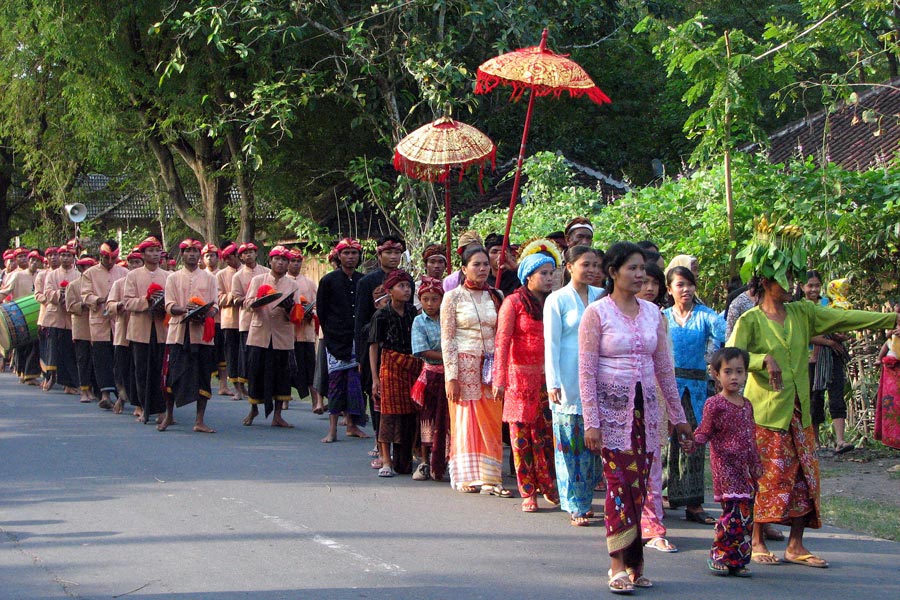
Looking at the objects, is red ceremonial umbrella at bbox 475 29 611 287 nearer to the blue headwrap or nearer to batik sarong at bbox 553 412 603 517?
the blue headwrap

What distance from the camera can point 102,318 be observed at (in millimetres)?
15328

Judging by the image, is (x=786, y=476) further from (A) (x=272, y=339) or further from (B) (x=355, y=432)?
(A) (x=272, y=339)

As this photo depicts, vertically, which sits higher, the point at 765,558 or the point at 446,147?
the point at 446,147

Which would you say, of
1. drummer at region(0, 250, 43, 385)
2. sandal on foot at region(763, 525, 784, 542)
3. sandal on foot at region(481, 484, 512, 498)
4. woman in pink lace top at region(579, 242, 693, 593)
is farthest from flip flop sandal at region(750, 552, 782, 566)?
drummer at region(0, 250, 43, 385)

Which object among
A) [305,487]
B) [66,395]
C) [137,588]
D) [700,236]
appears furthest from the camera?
[66,395]

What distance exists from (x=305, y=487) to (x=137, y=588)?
10.2ft

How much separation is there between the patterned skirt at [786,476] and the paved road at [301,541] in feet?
1.18

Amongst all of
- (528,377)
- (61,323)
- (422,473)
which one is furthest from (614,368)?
(61,323)

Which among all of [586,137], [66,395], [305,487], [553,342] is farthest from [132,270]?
[586,137]

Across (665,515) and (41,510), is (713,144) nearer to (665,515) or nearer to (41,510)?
(665,515)

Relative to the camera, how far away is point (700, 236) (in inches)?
463

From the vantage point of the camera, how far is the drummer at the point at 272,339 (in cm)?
1334

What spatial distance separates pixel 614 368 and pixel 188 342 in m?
7.42

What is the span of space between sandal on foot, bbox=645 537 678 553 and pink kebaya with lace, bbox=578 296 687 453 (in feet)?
3.40
